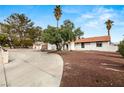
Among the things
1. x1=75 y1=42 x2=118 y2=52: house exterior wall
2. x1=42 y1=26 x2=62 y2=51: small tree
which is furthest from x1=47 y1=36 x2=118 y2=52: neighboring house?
x1=42 y1=26 x2=62 y2=51: small tree

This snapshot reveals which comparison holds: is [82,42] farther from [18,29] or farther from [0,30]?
[0,30]

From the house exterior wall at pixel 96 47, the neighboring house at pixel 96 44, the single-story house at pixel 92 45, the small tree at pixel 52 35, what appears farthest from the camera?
the single-story house at pixel 92 45

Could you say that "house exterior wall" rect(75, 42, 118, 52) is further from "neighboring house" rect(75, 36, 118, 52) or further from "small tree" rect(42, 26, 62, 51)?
"small tree" rect(42, 26, 62, 51)

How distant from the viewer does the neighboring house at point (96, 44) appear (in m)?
27.5

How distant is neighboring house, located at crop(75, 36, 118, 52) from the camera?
27516 mm

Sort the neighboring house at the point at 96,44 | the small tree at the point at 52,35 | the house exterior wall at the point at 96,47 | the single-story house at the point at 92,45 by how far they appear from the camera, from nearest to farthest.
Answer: the small tree at the point at 52,35 < the house exterior wall at the point at 96,47 < the neighboring house at the point at 96,44 < the single-story house at the point at 92,45

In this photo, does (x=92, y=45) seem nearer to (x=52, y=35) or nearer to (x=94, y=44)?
(x=94, y=44)

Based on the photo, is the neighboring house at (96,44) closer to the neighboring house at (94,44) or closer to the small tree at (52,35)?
the neighboring house at (94,44)

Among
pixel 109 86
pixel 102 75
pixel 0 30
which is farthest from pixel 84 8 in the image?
pixel 0 30

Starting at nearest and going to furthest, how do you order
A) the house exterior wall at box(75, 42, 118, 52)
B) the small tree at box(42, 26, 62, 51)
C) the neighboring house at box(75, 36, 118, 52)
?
the small tree at box(42, 26, 62, 51) → the house exterior wall at box(75, 42, 118, 52) → the neighboring house at box(75, 36, 118, 52)

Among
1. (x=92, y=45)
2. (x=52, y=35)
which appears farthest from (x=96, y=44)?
(x=52, y=35)

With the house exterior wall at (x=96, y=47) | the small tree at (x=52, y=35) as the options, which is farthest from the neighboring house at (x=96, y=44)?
the small tree at (x=52, y=35)

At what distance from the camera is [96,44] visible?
30.6 metres
